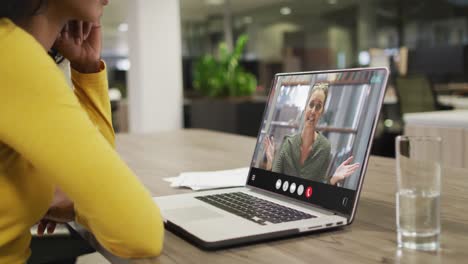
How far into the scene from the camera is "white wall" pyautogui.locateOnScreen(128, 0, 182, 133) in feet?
16.8

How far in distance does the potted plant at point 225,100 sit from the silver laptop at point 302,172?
145 inches

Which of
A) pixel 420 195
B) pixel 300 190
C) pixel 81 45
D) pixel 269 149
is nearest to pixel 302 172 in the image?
pixel 300 190

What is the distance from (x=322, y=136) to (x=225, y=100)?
4.23 m

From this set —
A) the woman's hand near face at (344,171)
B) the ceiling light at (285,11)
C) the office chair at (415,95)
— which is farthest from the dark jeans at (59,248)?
A: the ceiling light at (285,11)

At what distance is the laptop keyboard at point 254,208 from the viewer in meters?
0.85

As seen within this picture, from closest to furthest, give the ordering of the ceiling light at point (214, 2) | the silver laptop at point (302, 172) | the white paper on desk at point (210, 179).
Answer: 1. the silver laptop at point (302, 172)
2. the white paper on desk at point (210, 179)
3. the ceiling light at point (214, 2)

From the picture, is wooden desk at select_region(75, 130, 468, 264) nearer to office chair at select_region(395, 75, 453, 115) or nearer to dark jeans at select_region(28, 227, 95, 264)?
dark jeans at select_region(28, 227, 95, 264)

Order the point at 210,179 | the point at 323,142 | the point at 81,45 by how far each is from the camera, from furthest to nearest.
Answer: the point at 210,179
the point at 81,45
the point at 323,142

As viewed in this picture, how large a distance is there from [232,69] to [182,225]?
15.4 feet

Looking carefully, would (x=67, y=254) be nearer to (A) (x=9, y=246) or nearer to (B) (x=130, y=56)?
(A) (x=9, y=246)

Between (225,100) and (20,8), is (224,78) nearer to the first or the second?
(225,100)

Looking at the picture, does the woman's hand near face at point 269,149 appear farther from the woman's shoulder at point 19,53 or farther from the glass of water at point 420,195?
the woman's shoulder at point 19,53

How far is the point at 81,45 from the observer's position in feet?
3.65

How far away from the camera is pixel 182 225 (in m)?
0.84
